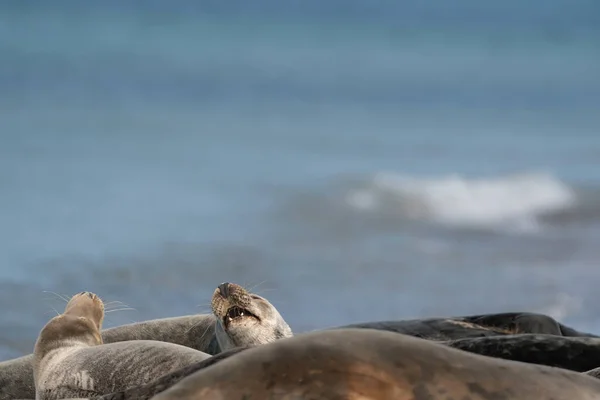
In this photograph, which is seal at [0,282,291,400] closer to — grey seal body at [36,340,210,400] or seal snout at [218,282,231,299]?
seal snout at [218,282,231,299]

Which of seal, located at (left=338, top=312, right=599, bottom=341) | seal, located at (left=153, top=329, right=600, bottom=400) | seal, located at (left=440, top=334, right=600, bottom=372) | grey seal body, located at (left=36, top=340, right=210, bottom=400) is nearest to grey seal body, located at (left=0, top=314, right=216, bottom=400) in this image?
grey seal body, located at (left=36, top=340, right=210, bottom=400)

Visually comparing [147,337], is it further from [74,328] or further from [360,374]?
[360,374]

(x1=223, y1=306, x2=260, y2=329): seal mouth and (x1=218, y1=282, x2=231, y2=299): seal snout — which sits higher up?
(x1=218, y1=282, x2=231, y2=299): seal snout

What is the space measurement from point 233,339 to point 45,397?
185 cm

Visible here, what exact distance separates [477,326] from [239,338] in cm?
216

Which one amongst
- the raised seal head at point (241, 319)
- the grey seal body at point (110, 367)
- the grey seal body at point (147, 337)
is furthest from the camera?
the grey seal body at point (147, 337)

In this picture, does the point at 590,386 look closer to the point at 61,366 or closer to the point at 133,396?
the point at 133,396

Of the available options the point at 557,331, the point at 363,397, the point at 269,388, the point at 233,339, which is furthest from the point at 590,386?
the point at 233,339

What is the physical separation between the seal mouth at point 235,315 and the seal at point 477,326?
5.50 feet

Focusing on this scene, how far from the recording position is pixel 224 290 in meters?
9.59

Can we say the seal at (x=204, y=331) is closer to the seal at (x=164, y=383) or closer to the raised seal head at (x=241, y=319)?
the raised seal head at (x=241, y=319)

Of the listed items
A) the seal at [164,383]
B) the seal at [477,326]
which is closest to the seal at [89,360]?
the seal at [477,326]

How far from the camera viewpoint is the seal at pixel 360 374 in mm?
2895

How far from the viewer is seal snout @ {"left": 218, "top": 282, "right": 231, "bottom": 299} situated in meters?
9.54
